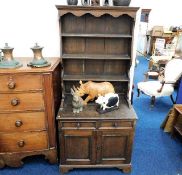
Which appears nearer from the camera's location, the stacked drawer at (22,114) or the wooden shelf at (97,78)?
the stacked drawer at (22,114)

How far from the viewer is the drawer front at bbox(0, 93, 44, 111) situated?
6.28ft

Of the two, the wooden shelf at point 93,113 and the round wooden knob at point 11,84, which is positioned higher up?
the round wooden knob at point 11,84

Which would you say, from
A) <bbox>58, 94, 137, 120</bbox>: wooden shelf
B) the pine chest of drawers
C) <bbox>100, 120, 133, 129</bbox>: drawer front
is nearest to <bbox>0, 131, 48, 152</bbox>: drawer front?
the pine chest of drawers

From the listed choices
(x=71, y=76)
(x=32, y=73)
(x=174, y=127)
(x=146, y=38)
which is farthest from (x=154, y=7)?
(x=32, y=73)

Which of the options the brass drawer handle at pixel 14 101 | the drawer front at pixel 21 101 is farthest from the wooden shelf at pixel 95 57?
the brass drawer handle at pixel 14 101

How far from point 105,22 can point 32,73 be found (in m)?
0.98

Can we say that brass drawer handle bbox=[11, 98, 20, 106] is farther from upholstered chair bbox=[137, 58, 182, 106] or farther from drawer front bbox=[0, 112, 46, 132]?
upholstered chair bbox=[137, 58, 182, 106]

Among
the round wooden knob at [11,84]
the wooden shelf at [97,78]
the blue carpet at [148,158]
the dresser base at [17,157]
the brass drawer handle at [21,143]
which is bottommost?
the blue carpet at [148,158]

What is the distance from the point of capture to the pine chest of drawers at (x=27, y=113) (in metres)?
1.85

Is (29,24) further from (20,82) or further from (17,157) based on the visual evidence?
(17,157)

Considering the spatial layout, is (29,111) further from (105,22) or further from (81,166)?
(105,22)

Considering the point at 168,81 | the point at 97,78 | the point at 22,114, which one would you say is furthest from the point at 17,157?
the point at 168,81

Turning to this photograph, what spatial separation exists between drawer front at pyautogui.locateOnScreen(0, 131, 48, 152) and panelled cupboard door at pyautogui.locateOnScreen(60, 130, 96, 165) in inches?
9.1

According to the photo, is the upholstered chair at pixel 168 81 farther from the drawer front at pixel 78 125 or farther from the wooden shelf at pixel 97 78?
the drawer front at pixel 78 125
